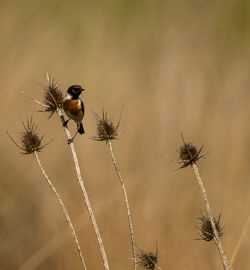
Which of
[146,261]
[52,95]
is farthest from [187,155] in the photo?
Answer: [52,95]

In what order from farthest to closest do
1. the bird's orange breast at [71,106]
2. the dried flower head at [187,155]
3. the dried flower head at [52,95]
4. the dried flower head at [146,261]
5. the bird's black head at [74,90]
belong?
the bird's black head at [74,90], the bird's orange breast at [71,106], the dried flower head at [52,95], the dried flower head at [146,261], the dried flower head at [187,155]

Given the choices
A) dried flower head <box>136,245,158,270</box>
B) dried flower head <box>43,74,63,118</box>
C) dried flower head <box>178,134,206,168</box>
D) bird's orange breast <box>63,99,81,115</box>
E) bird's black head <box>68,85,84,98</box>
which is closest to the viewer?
dried flower head <box>178,134,206,168</box>

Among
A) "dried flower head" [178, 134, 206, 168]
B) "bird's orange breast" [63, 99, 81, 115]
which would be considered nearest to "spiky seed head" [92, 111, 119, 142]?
"bird's orange breast" [63, 99, 81, 115]

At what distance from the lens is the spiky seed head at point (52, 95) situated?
3.66m

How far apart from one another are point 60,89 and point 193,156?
4.70 ft

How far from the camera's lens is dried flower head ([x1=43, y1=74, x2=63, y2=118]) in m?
3.66

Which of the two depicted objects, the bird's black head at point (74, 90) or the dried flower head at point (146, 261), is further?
the bird's black head at point (74, 90)

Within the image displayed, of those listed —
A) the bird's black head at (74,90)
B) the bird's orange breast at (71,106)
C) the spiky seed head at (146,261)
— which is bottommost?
the spiky seed head at (146,261)

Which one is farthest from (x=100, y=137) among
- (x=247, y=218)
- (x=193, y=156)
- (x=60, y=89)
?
(x=247, y=218)

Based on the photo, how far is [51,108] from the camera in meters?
3.68

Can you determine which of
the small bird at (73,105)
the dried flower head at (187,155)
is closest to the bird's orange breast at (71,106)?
the small bird at (73,105)

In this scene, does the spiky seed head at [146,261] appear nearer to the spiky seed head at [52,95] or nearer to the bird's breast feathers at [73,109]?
the spiky seed head at [52,95]

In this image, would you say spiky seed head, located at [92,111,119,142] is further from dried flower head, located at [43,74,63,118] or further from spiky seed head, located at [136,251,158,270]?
spiky seed head, located at [136,251,158,270]

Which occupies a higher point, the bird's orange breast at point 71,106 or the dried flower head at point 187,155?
the bird's orange breast at point 71,106
